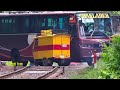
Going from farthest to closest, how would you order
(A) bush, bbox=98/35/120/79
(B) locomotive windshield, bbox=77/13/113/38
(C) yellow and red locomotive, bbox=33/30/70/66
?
(C) yellow and red locomotive, bbox=33/30/70/66 < (B) locomotive windshield, bbox=77/13/113/38 < (A) bush, bbox=98/35/120/79

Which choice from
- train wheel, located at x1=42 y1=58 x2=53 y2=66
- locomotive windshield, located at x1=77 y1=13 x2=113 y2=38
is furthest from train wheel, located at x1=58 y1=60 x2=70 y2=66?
locomotive windshield, located at x1=77 y1=13 x2=113 y2=38

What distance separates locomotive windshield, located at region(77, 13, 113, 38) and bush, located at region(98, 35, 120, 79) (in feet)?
0.94

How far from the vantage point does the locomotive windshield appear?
6.21 meters

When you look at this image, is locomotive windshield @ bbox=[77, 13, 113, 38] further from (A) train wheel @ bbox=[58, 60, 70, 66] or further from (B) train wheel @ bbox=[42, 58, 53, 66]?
(B) train wheel @ bbox=[42, 58, 53, 66]

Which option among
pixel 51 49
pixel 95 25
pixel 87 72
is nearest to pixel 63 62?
pixel 51 49

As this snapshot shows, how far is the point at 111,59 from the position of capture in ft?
19.5

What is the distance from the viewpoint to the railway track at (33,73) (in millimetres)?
5887

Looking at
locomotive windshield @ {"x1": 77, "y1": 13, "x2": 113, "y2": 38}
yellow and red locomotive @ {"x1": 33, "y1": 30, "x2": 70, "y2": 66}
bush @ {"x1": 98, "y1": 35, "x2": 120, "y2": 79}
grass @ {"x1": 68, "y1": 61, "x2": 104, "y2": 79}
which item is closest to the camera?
bush @ {"x1": 98, "y1": 35, "x2": 120, "y2": 79}

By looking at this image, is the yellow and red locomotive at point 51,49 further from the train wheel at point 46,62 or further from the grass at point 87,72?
the grass at point 87,72
